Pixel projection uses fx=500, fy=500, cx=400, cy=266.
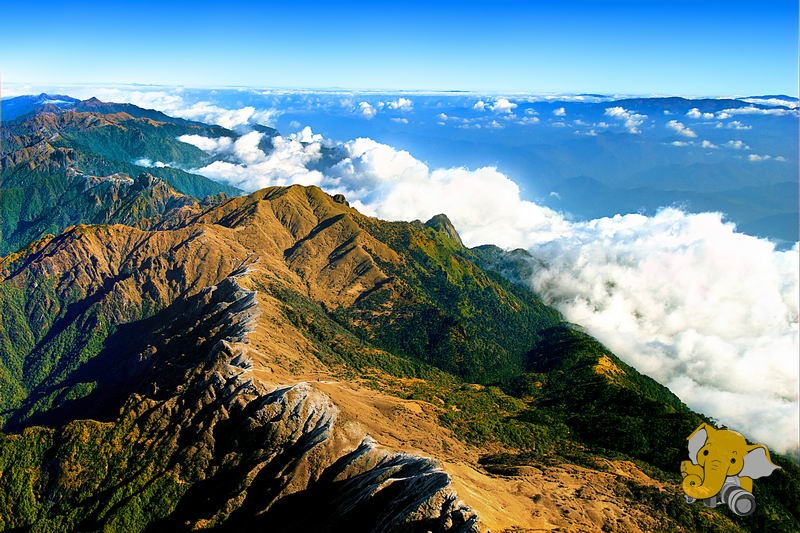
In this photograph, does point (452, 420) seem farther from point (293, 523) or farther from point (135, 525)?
point (135, 525)

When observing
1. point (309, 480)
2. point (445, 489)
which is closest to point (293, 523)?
point (309, 480)

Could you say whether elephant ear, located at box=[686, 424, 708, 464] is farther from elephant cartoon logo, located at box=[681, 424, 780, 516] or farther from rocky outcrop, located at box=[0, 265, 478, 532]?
rocky outcrop, located at box=[0, 265, 478, 532]

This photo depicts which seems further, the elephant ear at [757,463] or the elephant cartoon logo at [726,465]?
the elephant cartoon logo at [726,465]

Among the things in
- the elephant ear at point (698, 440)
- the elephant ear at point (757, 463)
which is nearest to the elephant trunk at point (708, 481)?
the elephant ear at point (698, 440)

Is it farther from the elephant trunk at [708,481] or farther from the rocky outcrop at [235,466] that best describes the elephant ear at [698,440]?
the rocky outcrop at [235,466]

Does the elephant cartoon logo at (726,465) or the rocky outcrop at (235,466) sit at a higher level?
the elephant cartoon logo at (726,465)

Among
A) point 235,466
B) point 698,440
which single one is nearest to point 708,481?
point 698,440
